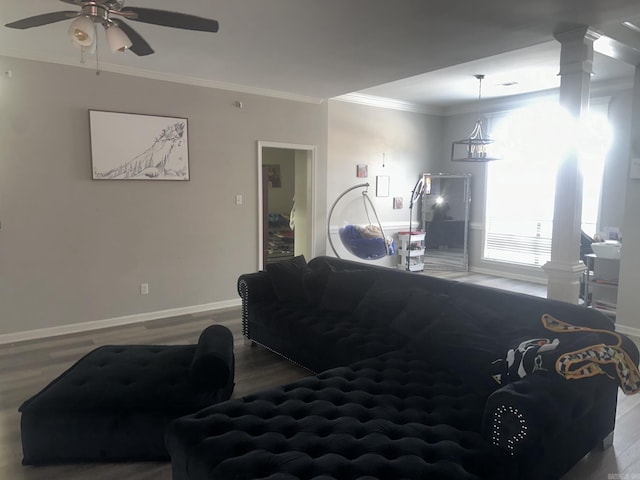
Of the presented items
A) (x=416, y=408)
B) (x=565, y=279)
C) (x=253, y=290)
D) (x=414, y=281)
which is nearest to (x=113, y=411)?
(x=416, y=408)

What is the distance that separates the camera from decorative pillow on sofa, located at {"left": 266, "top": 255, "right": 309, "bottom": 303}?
402cm

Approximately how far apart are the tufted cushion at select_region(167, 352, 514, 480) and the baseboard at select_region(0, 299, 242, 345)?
3.19 m

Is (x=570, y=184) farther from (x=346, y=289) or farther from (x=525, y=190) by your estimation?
(x=525, y=190)

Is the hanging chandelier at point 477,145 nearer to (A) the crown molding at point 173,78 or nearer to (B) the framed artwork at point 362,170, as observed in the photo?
(B) the framed artwork at point 362,170

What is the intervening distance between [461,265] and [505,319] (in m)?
5.54

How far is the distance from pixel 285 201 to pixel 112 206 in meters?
5.20

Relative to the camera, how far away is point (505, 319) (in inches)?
107

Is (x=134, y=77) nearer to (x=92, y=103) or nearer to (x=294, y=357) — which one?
(x=92, y=103)

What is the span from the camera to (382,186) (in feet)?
24.7

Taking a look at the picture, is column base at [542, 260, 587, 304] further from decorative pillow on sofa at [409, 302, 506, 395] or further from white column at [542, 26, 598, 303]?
decorative pillow on sofa at [409, 302, 506, 395]

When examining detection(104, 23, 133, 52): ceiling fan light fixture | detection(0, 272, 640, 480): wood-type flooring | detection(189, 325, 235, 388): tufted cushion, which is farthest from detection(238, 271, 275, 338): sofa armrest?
detection(104, 23, 133, 52): ceiling fan light fixture

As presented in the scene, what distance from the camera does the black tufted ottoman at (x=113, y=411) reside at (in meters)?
2.30

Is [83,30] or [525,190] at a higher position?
[83,30]

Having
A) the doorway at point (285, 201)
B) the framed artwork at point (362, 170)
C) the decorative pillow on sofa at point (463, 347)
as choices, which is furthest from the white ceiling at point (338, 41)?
the decorative pillow on sofa at point (463, 347)
